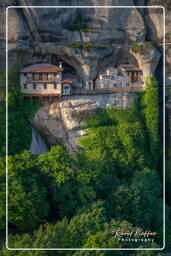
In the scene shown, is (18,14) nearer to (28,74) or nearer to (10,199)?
(28,74)

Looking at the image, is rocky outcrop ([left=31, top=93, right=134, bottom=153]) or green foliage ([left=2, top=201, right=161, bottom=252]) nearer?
green foliage ([left=2, top=201, right=161, bottom=252])

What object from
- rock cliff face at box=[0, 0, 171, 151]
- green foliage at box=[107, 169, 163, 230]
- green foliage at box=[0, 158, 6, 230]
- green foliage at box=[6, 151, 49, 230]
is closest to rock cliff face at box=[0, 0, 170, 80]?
rock cliff face at box=[0, 0, 171, 151]

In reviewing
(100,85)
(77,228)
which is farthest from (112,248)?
(100,85)

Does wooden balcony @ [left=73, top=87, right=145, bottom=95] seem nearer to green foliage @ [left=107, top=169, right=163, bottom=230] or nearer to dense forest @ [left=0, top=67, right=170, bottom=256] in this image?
dense forest @ [left=0, top=67, right=170, bottom=256]

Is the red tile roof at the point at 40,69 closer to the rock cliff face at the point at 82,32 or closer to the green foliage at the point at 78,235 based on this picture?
the rock cliff face at the point at 82,32

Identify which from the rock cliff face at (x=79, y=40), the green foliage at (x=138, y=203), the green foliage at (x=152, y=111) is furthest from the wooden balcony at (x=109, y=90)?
the green foliage at (x=138, y=203)

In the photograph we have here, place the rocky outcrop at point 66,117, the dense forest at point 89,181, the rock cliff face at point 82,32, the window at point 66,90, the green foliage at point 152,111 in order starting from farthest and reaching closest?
the green foliage at point 152,111 < the rocky outcrop at point 66,117 < the window at point 66,90 < the rock cliff face at point 82,32 < the dense forest at point 89,181
